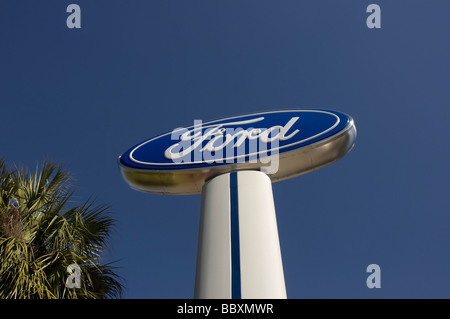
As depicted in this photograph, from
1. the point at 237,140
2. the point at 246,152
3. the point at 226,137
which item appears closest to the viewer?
the point at 246,152

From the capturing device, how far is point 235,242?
589 cm

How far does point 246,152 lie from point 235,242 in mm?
1639

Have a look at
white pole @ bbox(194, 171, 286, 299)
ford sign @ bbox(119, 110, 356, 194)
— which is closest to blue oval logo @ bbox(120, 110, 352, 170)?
ford sign @ bbox(119, 110, 356, 194)

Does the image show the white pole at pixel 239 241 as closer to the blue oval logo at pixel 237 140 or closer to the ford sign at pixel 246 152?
the ford sign at pixel 246 152

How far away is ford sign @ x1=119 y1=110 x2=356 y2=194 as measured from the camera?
684cm

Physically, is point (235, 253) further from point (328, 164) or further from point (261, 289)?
point (328, 164)

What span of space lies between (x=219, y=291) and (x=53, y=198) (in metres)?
3.06

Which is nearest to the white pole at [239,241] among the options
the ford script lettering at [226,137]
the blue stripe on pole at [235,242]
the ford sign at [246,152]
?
the blue stripe on pole at [235,242]

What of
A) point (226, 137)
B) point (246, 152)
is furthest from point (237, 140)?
point (246, 152)

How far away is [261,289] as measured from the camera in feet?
17.6

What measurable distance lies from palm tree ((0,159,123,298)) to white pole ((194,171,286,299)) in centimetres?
160

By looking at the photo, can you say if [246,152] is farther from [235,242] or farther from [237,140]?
[235,242]
